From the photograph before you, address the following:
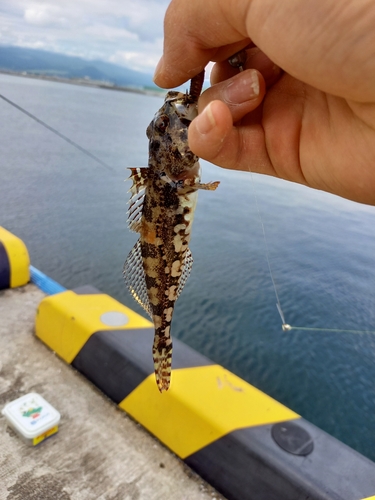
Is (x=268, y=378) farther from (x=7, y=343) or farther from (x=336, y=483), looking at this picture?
(x=7, y=343)

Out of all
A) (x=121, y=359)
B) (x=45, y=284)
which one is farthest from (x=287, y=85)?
(x=45, y=284)

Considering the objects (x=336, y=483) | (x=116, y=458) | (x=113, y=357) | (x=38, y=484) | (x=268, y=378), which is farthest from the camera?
(x=268, y=378)

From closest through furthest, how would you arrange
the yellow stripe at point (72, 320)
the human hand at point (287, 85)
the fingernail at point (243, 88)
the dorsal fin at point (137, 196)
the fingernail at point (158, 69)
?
1. the human hand at point (287, 85)
2. the fingernail at point (243, 88)
3. the fingernail at point (158, 69)
4. the dorsal fin at point (137, 196)
5. the yellow stripe at point (72, 320)

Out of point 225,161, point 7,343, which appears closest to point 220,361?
point 7,343

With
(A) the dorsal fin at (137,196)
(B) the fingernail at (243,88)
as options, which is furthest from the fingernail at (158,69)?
(A) the dorsal fin at (137,196)

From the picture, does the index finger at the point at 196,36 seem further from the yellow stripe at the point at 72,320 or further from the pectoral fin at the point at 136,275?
the yellow stripe at the point at 72,320

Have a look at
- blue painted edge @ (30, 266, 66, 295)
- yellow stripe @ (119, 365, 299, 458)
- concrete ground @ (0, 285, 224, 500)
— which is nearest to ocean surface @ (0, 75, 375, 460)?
blue painted edge @ (30, 266, 66, 295)

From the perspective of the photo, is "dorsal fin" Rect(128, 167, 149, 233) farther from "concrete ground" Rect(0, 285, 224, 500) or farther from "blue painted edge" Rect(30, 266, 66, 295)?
"blue painted edge" Rect(30, 266, 66, 295)
